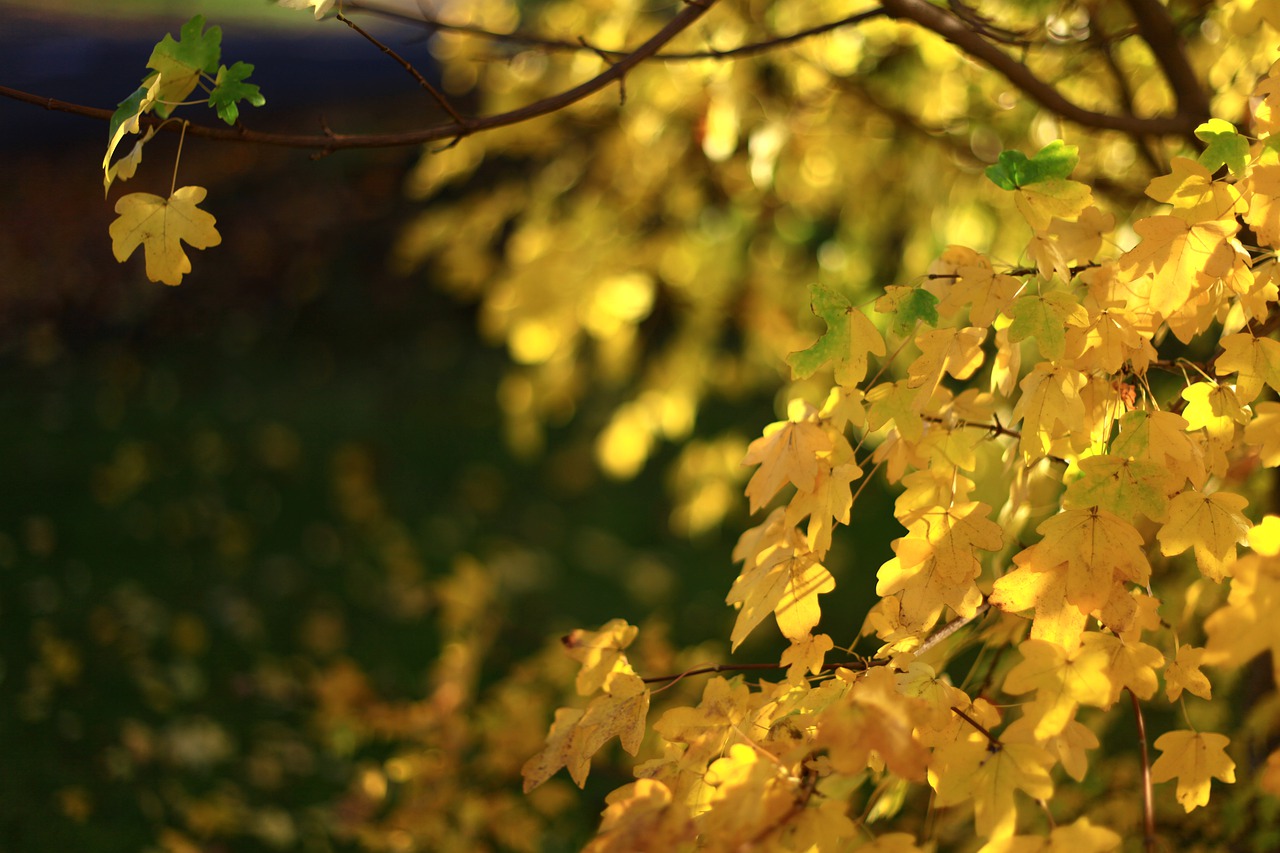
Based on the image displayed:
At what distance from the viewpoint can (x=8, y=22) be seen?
745 centimetres

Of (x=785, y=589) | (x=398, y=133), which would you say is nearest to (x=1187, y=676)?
(x=785, y=589)

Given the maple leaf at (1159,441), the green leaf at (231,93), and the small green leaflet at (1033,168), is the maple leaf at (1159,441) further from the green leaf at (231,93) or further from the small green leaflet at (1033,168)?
the green leaf at (231,93)

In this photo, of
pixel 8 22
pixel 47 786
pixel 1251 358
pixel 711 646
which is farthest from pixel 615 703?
pixel 8 22

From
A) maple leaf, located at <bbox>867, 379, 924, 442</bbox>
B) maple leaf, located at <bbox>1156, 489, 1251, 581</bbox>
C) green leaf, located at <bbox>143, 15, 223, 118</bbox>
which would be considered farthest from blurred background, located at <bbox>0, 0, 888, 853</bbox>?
maple leaf, located at <bbox>1156, 489, 1251, 581</bbox>

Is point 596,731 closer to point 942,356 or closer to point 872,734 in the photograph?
point 872,734

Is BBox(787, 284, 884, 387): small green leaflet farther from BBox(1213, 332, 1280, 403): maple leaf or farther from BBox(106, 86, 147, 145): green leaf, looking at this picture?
BBox(106, 86, 147, 145): green leaf

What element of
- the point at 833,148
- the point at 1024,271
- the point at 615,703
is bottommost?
the point at 615,703

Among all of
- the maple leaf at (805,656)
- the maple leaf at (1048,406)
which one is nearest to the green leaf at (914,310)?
the maple leaf at (1048,406)

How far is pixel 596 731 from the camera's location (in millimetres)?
1129

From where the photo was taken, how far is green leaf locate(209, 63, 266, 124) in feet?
3.63

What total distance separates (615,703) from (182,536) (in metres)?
3.58

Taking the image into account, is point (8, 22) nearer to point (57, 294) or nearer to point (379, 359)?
point (57, 294)

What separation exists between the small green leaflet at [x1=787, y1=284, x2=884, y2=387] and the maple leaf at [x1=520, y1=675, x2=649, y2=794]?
416mm

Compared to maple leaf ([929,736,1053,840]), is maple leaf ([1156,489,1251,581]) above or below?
above
